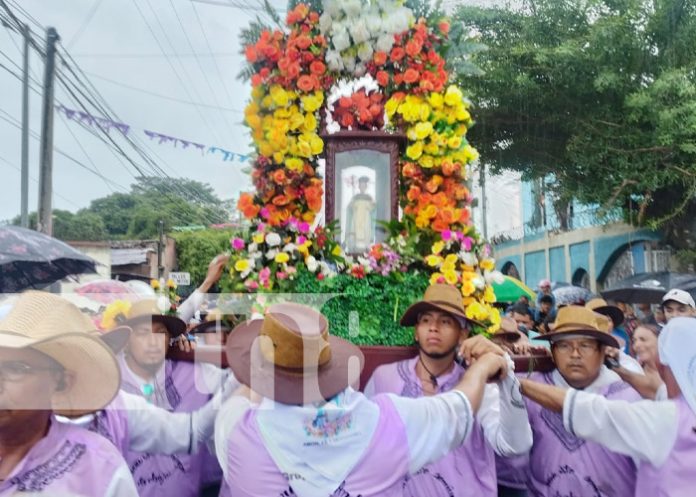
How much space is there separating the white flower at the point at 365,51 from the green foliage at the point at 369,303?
1441mm

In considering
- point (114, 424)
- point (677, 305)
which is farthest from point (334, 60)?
point (677, 305)

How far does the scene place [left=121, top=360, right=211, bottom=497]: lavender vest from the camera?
8.46 feet

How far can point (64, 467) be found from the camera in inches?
65.1

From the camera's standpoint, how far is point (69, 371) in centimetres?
182

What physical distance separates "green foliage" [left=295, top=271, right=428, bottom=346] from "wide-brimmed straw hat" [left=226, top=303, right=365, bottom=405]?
1241mm

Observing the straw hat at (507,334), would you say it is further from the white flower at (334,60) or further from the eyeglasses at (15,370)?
the eyeglasses at (15,370)

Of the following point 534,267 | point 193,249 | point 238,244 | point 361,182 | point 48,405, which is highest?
point 193,249

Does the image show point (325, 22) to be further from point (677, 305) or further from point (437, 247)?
point (677, 305)

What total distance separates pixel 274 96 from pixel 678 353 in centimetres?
270

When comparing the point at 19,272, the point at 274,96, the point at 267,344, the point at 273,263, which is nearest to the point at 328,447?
the point at 267,344

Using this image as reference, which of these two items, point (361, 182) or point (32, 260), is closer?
point (361, 182)

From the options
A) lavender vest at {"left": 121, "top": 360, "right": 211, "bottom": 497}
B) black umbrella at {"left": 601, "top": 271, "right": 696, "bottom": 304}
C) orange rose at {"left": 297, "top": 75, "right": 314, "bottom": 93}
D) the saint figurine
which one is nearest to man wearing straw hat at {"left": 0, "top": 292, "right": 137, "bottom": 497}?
lavender vest at {"left": 121, "top": 360, "right": 211, "bottom": 497}

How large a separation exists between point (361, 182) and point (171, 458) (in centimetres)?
205

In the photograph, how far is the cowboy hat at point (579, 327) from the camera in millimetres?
2814
